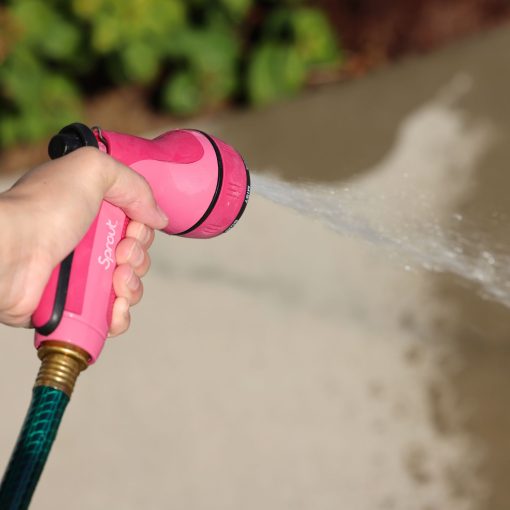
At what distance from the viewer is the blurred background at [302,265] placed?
2.61 metres

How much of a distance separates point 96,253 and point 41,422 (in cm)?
27

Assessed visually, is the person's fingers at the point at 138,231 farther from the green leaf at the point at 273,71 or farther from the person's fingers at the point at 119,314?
the green leaf at the point at 273,71

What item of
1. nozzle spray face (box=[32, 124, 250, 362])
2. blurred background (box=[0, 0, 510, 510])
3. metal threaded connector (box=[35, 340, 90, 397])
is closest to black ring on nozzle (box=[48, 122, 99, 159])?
nozzle spray face (box=[32, 124, 250, 362])

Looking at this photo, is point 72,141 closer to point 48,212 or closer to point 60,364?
point 48,212

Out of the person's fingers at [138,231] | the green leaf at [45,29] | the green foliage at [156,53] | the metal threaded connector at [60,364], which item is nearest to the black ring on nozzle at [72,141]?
the person's fingers at [138,231]

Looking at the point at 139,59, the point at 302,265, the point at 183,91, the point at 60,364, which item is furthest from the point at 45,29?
the point at 60,364

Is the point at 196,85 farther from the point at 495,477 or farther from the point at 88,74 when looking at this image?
the point at 495,477

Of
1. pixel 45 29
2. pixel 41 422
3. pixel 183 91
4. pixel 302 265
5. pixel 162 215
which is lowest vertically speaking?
pixel 302 265

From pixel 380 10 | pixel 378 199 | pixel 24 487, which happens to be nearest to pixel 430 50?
pixel 380 10

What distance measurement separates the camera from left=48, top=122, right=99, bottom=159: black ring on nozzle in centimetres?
A: 148

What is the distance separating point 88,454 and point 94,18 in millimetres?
1285

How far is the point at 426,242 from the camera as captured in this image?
2562mm

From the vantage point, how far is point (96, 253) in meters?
1.47

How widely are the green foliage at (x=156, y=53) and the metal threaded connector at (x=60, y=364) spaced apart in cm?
184
